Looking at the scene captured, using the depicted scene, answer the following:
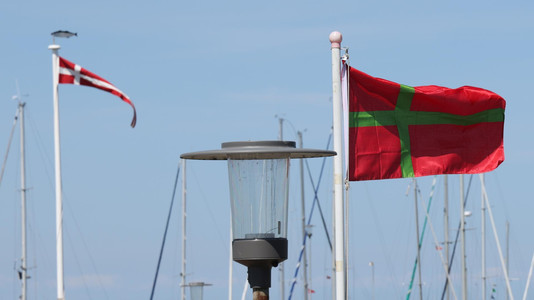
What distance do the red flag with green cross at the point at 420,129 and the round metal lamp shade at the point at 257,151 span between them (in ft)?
17.4

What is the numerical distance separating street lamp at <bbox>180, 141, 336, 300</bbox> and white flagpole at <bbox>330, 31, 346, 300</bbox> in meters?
3.46

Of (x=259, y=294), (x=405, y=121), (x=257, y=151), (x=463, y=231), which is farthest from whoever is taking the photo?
(x=463, y=231)

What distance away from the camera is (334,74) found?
1662 centimetres

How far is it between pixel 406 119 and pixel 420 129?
259 millimetres

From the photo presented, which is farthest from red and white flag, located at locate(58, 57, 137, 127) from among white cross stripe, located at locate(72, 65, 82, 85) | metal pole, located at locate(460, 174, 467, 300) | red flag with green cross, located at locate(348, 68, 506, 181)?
metal pole, located at locate(460, 174, 467, 300)

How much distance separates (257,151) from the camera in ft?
41.0

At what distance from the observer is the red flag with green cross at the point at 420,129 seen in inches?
715

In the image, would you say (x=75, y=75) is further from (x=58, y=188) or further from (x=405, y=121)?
(x=405, y=121)

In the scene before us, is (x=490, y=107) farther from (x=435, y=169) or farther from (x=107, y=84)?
(x=107, y=84)

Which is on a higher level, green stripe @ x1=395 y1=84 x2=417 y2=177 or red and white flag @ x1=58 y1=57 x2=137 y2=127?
red and white flag @ x1=58 y1=57 x2=137 y2=127

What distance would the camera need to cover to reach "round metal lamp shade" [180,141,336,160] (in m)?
12.5

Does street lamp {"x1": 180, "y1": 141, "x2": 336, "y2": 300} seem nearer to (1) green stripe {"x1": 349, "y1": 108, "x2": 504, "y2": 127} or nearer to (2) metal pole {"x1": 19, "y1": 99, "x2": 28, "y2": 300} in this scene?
(1) green stripe {"x1": 349, "y1": 108, "x2": 504, "y2": 127}

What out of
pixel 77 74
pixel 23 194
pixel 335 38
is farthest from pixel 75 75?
pixel 23 194

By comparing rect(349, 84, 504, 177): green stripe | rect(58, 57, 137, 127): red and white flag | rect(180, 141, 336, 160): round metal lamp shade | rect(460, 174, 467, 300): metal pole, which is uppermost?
rect(58, 57, 137, 127): red and white flag
